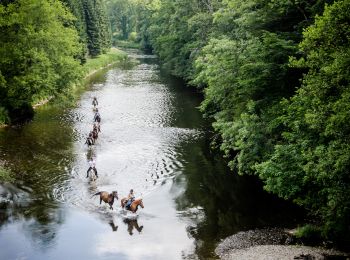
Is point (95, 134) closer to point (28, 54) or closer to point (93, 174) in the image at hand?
point (93, 174)

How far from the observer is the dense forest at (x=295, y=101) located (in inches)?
696

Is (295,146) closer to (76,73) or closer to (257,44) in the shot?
(257,44)

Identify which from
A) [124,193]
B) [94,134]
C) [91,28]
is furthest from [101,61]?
[124,193]

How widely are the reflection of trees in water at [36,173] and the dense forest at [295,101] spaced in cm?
1125

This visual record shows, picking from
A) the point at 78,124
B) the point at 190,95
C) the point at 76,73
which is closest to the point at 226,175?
the point at 78,124

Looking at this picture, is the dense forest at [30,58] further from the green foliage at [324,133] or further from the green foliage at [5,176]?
the green foliage at [324,133]

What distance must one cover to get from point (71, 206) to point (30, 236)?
396cm

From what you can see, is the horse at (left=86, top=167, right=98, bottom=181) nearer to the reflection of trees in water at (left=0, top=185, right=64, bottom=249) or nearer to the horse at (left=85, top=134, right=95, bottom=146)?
the reflection of trees in water at (left=0, top=185, right=64, bottom=249)

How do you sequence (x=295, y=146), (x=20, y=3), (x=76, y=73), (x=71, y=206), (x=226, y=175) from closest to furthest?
(x=295, y=146)
(x=71, y=206)
(x=226, y=175)
(x=20, y=3)
(x=76, y=73)

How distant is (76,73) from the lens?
46.8 metres

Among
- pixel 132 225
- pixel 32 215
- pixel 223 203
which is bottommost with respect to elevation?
pixel 223 203

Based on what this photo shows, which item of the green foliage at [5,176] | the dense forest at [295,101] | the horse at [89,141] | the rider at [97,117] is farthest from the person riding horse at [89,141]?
the dense forest at [295,101]

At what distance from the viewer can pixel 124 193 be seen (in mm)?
27062

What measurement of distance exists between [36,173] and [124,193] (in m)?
6.83
